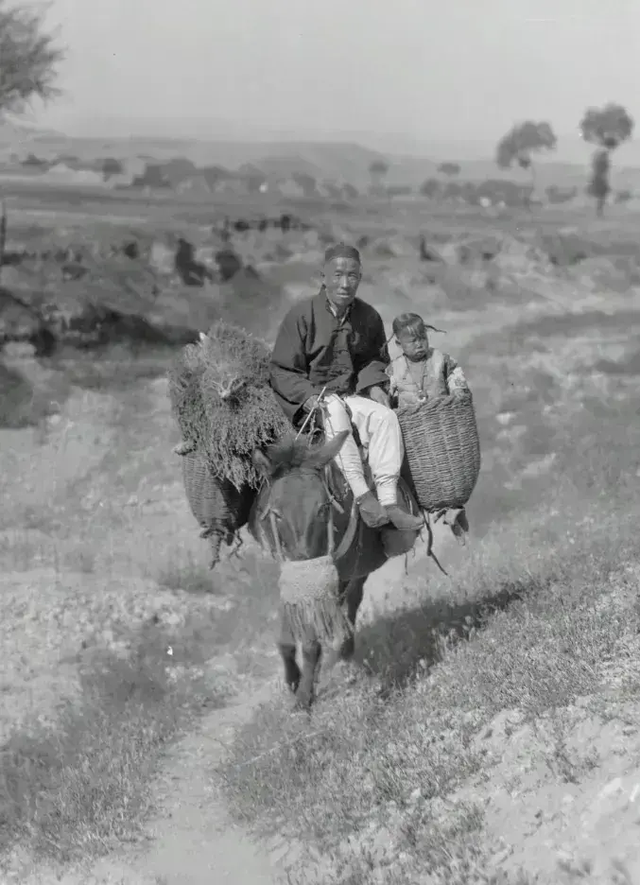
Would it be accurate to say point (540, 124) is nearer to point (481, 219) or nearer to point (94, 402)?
point (481, 219)

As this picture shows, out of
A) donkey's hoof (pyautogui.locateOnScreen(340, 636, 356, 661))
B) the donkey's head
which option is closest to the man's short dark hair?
the donkey's head

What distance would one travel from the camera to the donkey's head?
6.68 m

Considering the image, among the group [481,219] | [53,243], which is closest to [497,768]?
[53,243]

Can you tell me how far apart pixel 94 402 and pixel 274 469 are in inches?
582

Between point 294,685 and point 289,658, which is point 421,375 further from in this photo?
point 294,685

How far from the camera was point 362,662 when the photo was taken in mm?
8812

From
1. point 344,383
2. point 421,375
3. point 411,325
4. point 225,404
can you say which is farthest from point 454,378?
point 225,404

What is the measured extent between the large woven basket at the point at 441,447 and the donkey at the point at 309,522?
0.69 feet

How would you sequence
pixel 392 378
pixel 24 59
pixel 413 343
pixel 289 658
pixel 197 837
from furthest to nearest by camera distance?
pixel 24 59 < pixel 392 378 < pixel 289 658 < pixel 413 343 < pixel 197 837

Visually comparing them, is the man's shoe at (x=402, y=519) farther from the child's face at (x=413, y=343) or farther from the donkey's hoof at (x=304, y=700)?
the donkey's hoof at (x=304, y=700)

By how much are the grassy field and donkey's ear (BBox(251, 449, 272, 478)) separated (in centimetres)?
185

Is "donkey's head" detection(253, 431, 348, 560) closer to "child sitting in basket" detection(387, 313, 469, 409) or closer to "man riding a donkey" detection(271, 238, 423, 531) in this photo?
"man riding a donkey" detection(271, 238, 423, 531)

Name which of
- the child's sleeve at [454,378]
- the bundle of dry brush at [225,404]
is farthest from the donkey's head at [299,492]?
the child's sleeve at [454,378]

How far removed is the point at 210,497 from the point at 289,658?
1372 mm
